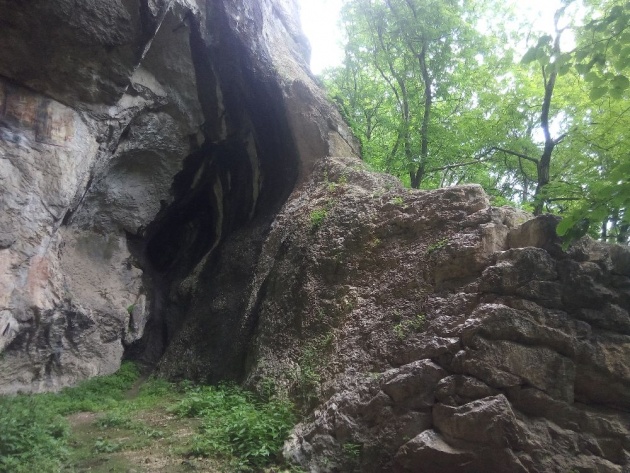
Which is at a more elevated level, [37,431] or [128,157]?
[128,157]

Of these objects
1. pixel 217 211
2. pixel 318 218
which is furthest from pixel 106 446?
pixel 217 211

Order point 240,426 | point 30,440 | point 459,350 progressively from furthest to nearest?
point 240,426 < point 459,350 < point 30,440

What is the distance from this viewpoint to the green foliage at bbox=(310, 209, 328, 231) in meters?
8.43

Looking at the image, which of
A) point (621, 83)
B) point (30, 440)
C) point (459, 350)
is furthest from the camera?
point (459, 350)

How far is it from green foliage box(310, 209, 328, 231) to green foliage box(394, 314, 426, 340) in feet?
9.25

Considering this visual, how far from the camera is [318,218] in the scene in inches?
335

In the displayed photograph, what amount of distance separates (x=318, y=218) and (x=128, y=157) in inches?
180

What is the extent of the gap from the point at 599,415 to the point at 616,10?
12.3 ft

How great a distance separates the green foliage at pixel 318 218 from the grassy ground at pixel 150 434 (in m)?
3.00

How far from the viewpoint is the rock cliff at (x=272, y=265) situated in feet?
16.6

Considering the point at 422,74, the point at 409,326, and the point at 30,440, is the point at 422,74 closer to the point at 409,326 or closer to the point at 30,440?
the point at 409,326

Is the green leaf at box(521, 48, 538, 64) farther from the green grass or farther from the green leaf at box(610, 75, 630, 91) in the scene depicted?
the green grass

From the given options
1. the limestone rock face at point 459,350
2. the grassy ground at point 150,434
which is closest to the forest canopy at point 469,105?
the limestone rock face at point 459,350

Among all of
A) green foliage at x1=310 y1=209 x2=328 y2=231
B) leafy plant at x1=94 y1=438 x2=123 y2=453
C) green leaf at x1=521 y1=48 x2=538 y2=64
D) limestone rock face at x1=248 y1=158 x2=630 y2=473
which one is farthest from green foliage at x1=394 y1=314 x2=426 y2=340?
leafy plant at x1=94 y1=438 x2=123 y2=453
